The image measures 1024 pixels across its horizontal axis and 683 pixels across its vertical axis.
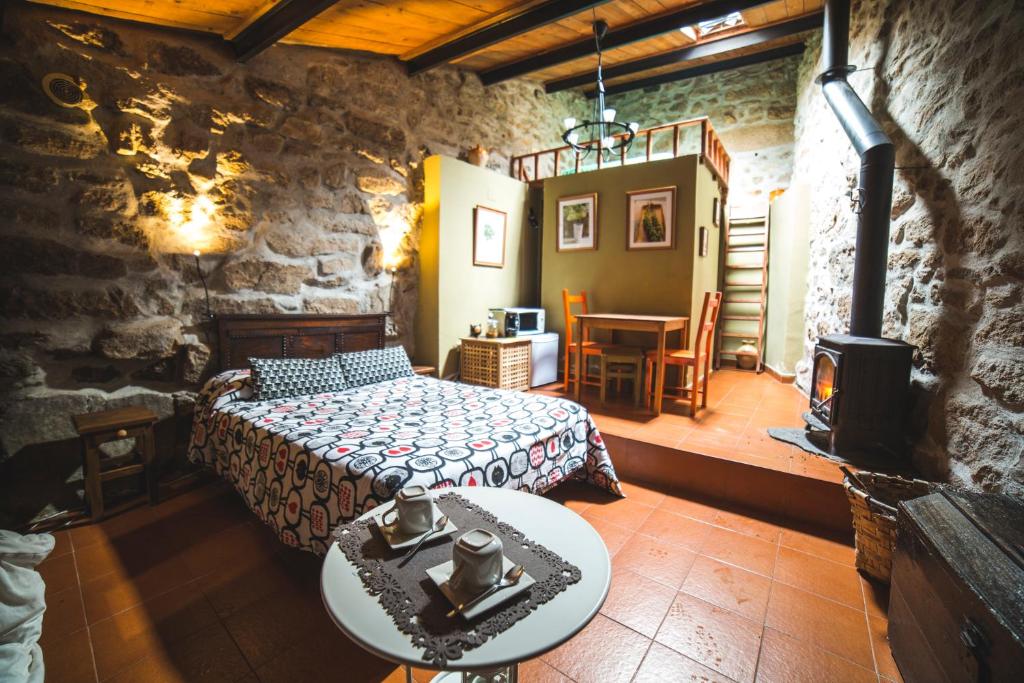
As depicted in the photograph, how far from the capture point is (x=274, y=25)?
2.67 meters

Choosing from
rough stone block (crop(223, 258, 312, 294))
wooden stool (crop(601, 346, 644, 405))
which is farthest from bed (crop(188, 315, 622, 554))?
wooden stool (crop(601, 346, 644, 405))

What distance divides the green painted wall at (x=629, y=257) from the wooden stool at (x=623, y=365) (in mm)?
617

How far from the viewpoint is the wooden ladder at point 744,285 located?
5379 mm

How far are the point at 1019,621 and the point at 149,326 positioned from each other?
12.6 ft

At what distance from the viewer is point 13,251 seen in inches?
89.0

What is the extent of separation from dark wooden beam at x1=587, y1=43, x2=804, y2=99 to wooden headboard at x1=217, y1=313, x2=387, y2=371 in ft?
17.3

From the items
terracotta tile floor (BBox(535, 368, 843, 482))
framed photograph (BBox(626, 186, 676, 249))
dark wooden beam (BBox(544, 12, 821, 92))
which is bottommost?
terracotta tile floor (BBox(535, 368, 843, 482))

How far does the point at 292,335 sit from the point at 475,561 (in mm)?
2886

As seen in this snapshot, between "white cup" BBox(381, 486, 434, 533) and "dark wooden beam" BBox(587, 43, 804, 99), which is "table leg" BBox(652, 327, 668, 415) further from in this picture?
"dark wooden beam" BBox(587, 43, 804, 99)

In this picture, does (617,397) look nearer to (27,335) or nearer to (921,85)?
(921,85)

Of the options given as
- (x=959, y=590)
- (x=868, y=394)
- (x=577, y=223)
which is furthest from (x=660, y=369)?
(x=959, y=590)

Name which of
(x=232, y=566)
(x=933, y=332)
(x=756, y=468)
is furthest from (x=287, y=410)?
(x=933, y=332)

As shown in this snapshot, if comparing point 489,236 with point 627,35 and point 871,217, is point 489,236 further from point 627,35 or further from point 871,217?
point 871,217

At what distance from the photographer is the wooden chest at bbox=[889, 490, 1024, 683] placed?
0.97 metres
